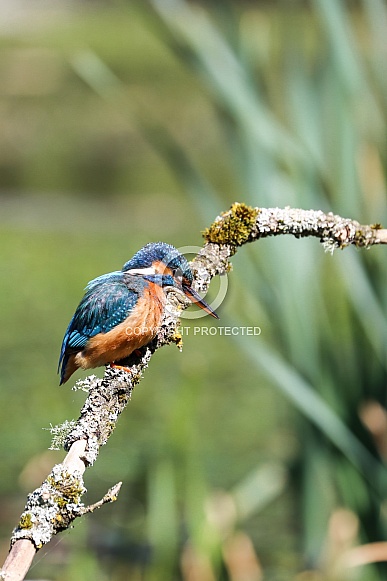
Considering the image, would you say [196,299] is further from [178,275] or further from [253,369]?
[253,369]

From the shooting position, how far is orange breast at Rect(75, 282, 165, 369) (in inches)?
56.5

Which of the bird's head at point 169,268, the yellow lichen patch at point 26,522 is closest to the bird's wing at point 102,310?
the bird's head at point 169,268

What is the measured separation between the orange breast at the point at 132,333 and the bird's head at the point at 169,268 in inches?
2.3

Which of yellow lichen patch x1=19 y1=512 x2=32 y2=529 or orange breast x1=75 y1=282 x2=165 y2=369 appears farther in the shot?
orange breast x1=75 y1=282 x2=165 y2=369

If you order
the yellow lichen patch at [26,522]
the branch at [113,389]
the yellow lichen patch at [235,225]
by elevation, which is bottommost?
the yellow lichen patch at [26,522]

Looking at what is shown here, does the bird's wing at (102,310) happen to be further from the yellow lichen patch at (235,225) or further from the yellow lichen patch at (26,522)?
the yellow lichen patch at (26,522)

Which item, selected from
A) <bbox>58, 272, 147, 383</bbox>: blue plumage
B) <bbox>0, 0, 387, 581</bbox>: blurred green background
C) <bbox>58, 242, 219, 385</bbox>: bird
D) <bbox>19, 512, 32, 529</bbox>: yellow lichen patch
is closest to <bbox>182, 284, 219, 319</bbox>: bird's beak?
<bbox>58, 242, 219, 385</bbox>: bird

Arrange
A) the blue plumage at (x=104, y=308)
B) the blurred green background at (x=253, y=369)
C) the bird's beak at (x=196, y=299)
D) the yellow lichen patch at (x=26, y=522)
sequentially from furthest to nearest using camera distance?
the blurred green background at (x=253, y=369) < the blue plumage at (x=104, y=308) < the bird's beak at (x=196, y=299) < the yellow lichen patch at (x=26, y=522)

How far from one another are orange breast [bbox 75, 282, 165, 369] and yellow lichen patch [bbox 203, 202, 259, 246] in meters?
0.14

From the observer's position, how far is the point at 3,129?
Answer: 10.1 metres

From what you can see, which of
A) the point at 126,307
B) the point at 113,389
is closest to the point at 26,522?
the point at 113,389

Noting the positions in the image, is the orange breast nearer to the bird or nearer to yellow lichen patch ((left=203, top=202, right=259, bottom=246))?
the bird

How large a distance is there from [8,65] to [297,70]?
1050cm

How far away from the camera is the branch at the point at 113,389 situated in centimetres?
100
